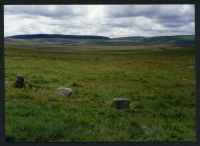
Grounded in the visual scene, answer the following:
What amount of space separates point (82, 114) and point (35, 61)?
163 cm

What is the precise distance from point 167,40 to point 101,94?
1.66 meters

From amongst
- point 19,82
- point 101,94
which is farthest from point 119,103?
point 19,82

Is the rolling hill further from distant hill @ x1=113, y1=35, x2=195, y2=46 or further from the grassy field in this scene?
the grassy field

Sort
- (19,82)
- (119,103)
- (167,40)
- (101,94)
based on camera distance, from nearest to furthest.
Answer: (119,103), (101,94), (19,82), (167,40)

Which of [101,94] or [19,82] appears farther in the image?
[19,82]

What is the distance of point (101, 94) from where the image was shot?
859 cm

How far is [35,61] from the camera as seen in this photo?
9148 millimetres

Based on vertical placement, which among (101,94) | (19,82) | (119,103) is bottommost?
(119,103)

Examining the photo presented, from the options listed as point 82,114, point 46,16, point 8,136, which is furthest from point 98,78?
point 8,136

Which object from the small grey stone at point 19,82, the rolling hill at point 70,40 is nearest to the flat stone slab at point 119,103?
the rolling hill at point 70,40

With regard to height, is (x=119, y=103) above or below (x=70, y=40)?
below

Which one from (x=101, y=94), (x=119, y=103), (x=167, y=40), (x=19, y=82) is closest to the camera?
(x=119, y=103)

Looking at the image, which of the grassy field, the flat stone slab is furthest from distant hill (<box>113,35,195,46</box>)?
the flat stone slab

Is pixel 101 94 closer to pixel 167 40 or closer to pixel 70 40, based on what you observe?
pixel 70 40
